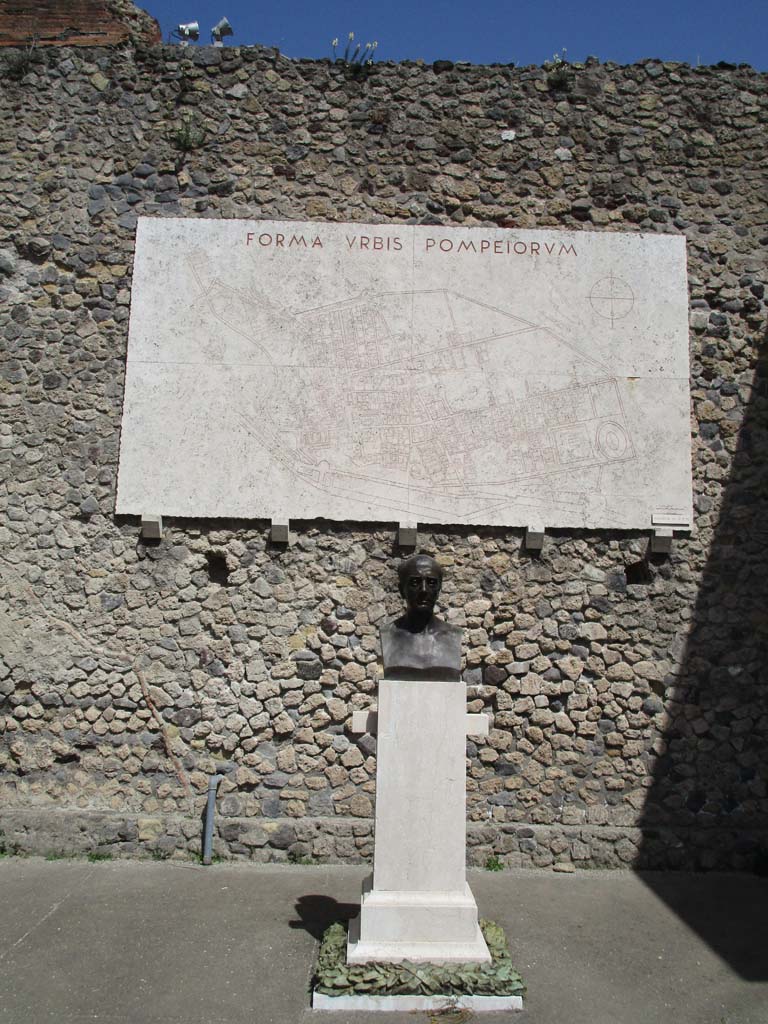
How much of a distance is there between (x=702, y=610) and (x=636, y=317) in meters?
2.51

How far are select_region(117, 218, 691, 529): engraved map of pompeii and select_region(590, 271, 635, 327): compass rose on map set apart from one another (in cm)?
2

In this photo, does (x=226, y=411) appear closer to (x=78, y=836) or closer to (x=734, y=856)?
(x=78, y=836)

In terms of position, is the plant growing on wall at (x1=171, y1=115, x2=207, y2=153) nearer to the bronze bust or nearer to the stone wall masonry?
the stone wall masonry

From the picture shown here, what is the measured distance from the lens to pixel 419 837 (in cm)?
411

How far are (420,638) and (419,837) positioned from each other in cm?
99

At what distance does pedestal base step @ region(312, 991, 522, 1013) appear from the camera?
3.76m

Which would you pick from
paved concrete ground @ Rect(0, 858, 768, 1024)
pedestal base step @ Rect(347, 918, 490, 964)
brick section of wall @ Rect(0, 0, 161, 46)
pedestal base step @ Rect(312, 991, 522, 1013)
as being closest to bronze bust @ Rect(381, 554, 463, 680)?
pedestal base step @ Rect(347, 918, 490, 964)

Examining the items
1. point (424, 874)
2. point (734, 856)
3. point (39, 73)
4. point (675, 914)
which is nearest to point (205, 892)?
point (424, 874)

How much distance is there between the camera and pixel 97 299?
22.6 ft

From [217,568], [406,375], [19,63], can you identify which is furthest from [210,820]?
[19,63]

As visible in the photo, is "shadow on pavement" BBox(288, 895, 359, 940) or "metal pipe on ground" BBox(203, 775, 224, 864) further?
"metal pipe on ground" BBox(203, 775, 224, 864)

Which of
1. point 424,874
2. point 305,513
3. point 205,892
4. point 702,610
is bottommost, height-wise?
point 205,892

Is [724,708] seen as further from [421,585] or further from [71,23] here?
[71,23]

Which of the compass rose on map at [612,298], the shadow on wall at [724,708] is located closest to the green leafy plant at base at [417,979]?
the shadow on wall at [724,708]
